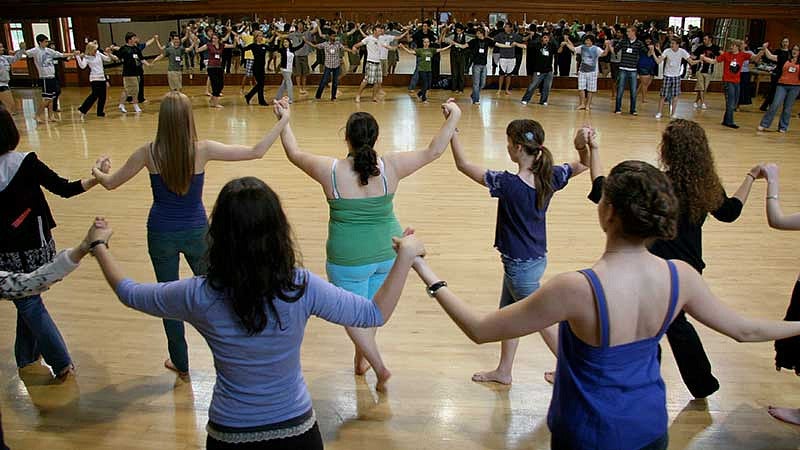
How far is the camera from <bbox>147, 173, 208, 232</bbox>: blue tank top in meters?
3.31

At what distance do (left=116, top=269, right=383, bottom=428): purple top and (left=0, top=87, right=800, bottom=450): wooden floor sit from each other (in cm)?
138

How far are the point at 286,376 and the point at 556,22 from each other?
19.0m

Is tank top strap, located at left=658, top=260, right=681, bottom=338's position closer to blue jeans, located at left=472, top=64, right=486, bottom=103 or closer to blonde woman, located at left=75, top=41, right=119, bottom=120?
blonde woman, located at left=75, top=41, right=119, bottom=120

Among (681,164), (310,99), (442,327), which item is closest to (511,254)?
(681,164)

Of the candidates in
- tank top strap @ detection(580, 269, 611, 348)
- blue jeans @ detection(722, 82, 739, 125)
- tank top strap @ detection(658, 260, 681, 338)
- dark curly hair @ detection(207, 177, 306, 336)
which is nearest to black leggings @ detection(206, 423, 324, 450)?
dark curly hair @ detection(207, 177, 306, 336)

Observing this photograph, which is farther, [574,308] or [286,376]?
[286,376]

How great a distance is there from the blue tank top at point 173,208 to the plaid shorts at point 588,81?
35.1 ft

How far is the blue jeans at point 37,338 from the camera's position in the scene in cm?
346

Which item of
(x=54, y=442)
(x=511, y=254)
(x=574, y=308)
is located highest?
(x=574, y=308)

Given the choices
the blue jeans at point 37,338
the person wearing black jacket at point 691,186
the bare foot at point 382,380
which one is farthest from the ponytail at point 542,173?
the blue jeans at point 37,338

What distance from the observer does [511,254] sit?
3256mm

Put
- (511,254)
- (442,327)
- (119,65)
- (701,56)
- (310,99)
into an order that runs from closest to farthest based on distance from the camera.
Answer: (511,254) → (442,327) → (701,56) → (310,99) → (119,65)

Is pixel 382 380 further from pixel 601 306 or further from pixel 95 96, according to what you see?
pixel 95 96

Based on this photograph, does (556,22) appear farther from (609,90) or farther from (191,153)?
(191,153)
